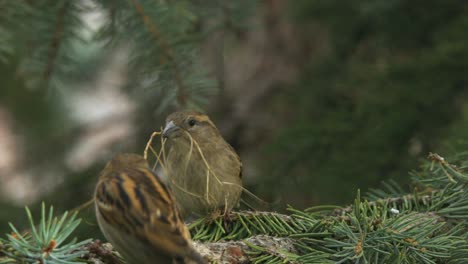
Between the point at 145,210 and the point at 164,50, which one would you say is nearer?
the point at 145,210

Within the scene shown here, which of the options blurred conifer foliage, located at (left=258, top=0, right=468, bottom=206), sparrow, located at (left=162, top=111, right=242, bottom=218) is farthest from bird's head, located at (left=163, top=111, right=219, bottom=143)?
blurred conifer foliage, located at (left=258, top=0, right=468, bottom=206)

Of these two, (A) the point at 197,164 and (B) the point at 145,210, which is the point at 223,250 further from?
(A) the point at 197,164

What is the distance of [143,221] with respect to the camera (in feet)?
8.95

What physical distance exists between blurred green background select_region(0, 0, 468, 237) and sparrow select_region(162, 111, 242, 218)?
15 centimetres

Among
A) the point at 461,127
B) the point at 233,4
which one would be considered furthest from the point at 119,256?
the point at 233,4

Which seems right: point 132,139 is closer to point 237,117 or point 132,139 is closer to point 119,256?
point 237,117

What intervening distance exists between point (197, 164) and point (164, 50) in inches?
29.0

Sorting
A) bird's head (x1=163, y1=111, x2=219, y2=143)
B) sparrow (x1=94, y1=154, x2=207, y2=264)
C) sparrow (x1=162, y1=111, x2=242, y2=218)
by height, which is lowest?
sparrow (x1=162, y1=111, x2=242, y2=218)

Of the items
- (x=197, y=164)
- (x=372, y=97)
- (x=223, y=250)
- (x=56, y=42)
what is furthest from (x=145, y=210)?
(x=372, y=97)

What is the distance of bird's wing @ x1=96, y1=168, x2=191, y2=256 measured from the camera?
2.71 m

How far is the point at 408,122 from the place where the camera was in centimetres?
508

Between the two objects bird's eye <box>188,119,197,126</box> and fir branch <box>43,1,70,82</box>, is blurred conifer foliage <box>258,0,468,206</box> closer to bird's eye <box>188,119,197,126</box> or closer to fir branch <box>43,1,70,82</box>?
bird's eye <box>188,119,197,126</box>

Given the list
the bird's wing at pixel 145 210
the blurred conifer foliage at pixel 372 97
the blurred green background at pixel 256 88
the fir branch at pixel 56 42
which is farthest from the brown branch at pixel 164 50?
the bird's wing at pixel 145 210

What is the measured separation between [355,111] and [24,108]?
3.56 metres
